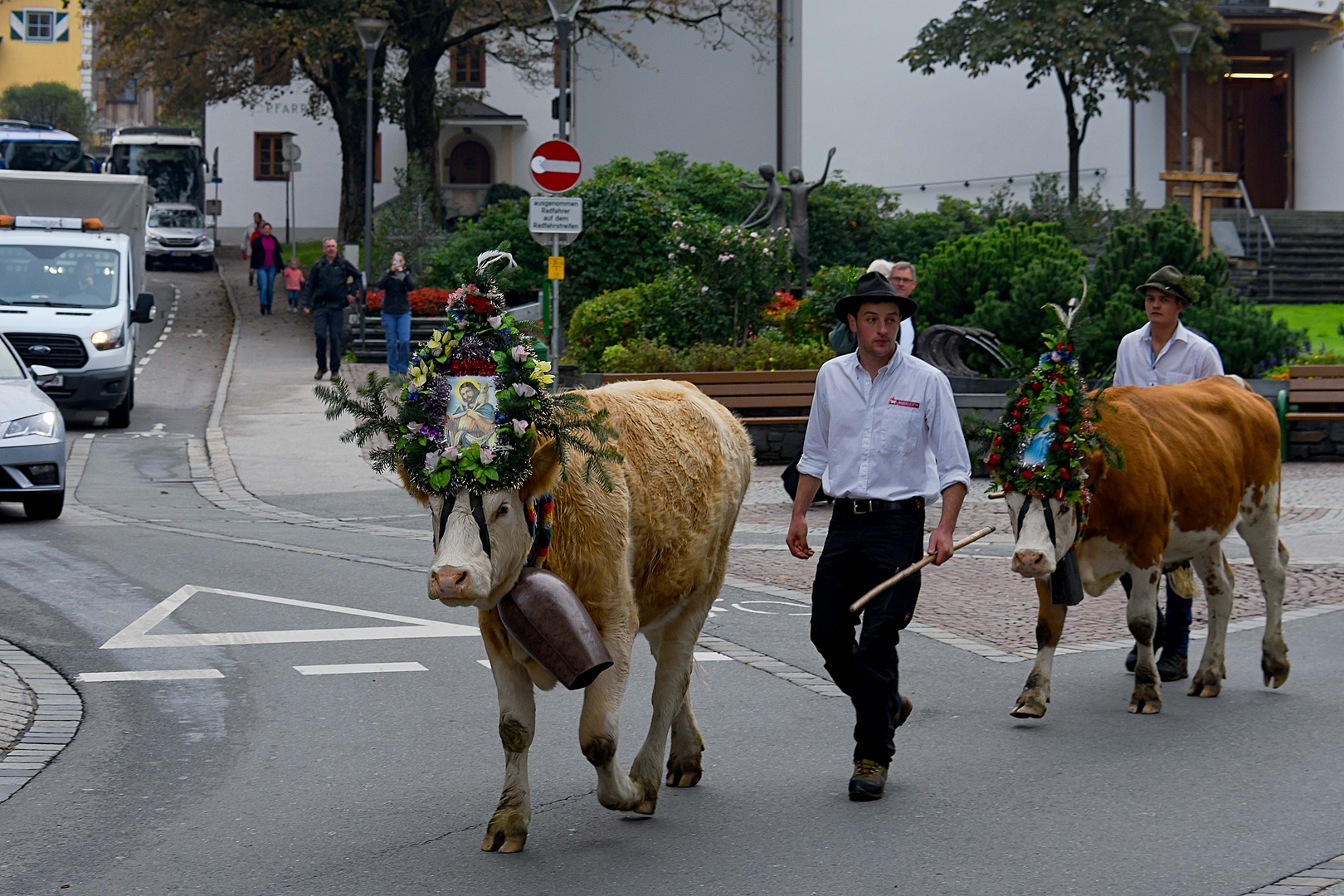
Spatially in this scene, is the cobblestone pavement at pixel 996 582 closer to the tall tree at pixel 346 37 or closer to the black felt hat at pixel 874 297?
the black felt hat at pixel 874 297

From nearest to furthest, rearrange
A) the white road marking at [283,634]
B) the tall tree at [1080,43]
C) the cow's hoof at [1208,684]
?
1. the cow's hoof at [1208,684]
2. the white road marking at [283,634]
3. the tall tree at [1080,43]

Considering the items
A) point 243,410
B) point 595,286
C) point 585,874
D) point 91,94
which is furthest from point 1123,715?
point 91,94

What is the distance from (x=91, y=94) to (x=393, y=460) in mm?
99284

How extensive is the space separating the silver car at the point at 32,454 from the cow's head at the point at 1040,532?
30.1ft

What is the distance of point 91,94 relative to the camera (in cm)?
9656

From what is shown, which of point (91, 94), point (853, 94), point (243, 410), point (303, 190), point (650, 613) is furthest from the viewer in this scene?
point (91, 94)

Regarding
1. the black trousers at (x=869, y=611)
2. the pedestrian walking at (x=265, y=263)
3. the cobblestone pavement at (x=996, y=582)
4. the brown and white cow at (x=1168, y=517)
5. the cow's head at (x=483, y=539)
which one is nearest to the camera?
the cow's head at (x=483, y=539)

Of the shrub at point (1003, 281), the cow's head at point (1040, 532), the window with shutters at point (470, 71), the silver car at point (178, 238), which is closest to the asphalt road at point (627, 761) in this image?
the cow's head at point (1040, 532)

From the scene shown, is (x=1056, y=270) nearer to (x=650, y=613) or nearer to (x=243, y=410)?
(x=243, y=410)

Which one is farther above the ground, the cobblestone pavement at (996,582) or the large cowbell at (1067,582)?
the large cowbell at (1067,582)

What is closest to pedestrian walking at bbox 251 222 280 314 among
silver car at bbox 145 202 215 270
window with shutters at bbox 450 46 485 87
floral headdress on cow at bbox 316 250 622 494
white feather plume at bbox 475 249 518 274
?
silver car at bbox 145 202 215 270

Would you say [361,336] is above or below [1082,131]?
below

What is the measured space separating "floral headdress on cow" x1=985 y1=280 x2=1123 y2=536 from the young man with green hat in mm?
1353

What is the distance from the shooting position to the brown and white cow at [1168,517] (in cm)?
748
